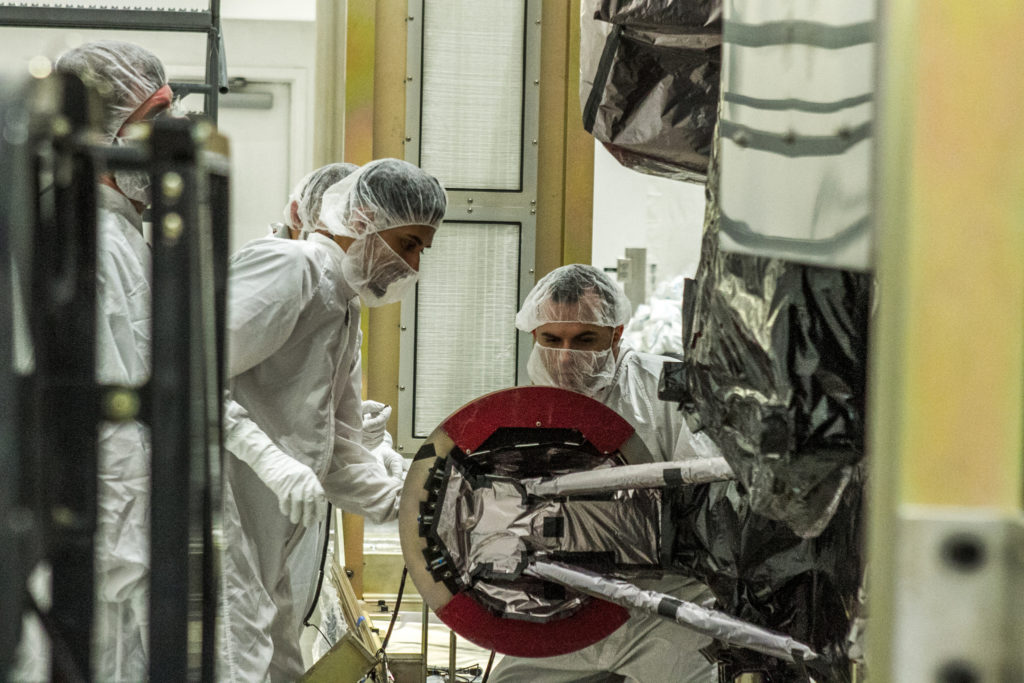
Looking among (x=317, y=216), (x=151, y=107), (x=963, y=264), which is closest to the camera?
(x=963, y=264)

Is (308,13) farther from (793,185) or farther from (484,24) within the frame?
(793,185)

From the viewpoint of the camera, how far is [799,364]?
1249 mm

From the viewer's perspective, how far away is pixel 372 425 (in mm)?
3152

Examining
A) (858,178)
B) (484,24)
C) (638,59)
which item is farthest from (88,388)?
(484,24)

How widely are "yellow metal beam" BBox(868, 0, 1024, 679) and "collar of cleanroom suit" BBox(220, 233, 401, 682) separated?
1832mm

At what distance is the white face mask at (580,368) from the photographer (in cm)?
304

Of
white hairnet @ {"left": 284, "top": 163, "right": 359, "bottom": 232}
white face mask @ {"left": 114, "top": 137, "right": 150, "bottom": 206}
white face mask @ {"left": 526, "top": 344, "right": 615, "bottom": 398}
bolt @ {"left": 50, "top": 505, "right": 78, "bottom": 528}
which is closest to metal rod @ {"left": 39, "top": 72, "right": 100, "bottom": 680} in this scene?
bolt @ {"left": 50, "top": 505, "right": 78, "bottom": 528}

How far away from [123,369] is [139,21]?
6.23 feet

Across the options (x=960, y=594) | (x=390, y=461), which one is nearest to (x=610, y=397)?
(x=390, y=461)

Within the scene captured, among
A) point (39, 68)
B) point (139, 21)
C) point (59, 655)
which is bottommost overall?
point (59, 655)

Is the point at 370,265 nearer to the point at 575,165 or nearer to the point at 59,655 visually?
the point at 575,165

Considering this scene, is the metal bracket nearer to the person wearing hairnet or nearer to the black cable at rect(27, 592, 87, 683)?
the black cable at rect(27, 592, 87, 683)

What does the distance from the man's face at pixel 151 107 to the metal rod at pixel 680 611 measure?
4.32 ft

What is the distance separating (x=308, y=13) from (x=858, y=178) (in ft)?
22.2
